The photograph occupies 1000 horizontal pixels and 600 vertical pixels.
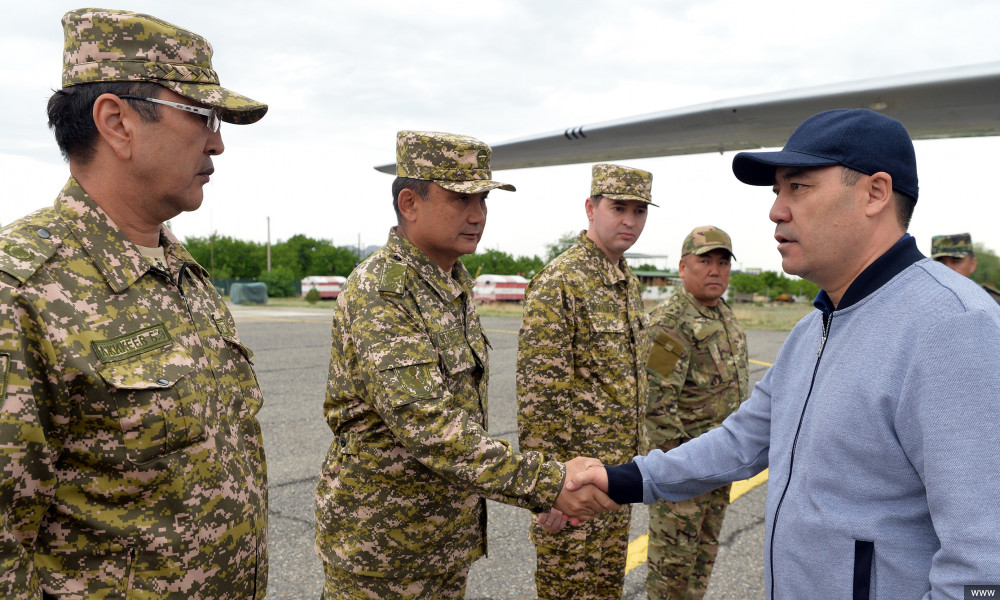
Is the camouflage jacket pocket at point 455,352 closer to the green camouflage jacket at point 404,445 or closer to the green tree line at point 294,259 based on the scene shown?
the green camouflage jacket at point 404,445

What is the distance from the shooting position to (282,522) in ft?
13.4

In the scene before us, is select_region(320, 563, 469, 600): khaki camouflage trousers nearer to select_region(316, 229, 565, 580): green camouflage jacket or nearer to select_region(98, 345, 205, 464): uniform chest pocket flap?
select_region(316, 229, 565, 580): green camouflage jacket

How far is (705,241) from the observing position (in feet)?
12.2

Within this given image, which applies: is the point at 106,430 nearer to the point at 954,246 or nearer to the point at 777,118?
the point at 777,118

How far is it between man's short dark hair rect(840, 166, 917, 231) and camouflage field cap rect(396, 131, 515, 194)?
123cm

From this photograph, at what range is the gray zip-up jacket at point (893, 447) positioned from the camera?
1.23 m

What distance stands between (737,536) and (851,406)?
10.0ft

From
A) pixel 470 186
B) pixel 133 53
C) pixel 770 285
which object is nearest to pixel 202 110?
pixel 133 53

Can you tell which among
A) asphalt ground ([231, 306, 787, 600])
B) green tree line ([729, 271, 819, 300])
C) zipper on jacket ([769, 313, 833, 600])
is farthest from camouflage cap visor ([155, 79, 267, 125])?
green tree line ([729, 271, 819, 300])

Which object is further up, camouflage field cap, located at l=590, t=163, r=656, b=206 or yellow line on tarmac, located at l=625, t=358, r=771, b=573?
camouflage field cap, located at l=590, t=163, r=656, b=206

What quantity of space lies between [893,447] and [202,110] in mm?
1972

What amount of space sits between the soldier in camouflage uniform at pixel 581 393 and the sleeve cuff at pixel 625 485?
702 mm

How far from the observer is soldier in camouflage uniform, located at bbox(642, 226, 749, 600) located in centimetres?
322

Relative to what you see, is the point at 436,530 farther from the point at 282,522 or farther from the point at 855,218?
the point at 282,522
